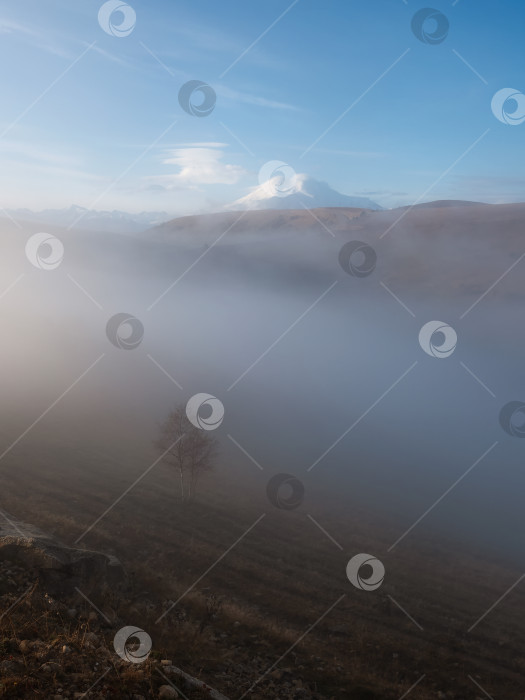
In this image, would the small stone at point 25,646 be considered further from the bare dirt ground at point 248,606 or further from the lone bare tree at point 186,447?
the lone bare tree at point 186,447

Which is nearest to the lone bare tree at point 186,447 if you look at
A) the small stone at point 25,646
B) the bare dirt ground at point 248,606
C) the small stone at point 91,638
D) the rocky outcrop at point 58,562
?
the bare dirt ground at point 248,606

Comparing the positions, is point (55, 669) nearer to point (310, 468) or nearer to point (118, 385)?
point (310, 468)

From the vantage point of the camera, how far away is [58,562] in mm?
17969

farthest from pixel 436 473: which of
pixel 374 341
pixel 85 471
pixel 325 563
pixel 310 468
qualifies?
pixel 374 341

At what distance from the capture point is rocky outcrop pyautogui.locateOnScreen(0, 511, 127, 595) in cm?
1737

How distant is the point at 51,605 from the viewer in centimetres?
1520

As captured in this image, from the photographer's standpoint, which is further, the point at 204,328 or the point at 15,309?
the point at 204,328

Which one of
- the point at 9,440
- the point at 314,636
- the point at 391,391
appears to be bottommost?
the point at 314,636

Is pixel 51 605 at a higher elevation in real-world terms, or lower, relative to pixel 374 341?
lower

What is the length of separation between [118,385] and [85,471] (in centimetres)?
4751

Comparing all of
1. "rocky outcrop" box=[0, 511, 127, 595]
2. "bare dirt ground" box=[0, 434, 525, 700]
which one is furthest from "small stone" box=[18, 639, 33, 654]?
"rocky outcrop" box=[0, 511, 127, 595]

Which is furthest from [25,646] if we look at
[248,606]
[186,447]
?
[186,447]

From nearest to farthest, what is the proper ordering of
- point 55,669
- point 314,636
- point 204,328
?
1. point 55,669
2. point 314,636
3. point 204,328

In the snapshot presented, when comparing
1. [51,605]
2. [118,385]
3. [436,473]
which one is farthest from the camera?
[118,385]
